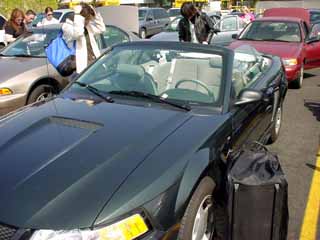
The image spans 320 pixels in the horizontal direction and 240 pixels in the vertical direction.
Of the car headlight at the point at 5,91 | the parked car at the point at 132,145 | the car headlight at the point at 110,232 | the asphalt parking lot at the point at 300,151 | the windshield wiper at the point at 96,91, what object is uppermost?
the windshield wiper at the point at 96,91

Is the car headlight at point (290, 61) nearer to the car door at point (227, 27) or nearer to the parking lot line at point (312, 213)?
the parking lot line at point (312, 213)

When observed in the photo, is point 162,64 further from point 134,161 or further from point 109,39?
point 109,39

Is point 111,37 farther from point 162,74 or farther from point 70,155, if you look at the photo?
point 70,155

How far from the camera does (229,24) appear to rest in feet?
42.9

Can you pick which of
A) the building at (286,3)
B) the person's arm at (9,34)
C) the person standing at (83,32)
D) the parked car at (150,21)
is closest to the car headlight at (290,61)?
the person standing at (83,32)

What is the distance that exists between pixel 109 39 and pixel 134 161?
5800 millimetres

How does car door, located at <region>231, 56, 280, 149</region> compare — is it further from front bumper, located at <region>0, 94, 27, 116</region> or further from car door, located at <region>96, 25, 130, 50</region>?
car door, located at <region>96, 25, 130, 50</region>

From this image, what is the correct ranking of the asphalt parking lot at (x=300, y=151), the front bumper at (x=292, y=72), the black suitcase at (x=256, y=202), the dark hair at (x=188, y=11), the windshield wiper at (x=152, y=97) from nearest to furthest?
1. the black suitcase at (x=256, y=202)
2. the windshield wiper at (x=152, y=97)
3. the asphalt parking lot at (x=300, y=151)
4. the dark hair at (x=188, y=11)
5. the front bumper at (x=292, y=72)

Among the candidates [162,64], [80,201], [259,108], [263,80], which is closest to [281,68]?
[263,80]

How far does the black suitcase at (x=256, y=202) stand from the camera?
2.49m

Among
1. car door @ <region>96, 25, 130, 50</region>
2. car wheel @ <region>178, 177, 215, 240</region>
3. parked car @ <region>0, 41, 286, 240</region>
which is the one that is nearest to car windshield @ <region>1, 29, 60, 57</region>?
car door @ <region>96, 25, 130, 50</region>

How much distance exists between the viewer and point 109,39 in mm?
7801

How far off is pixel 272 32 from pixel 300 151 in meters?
4.82

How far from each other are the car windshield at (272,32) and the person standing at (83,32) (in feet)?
14.8
